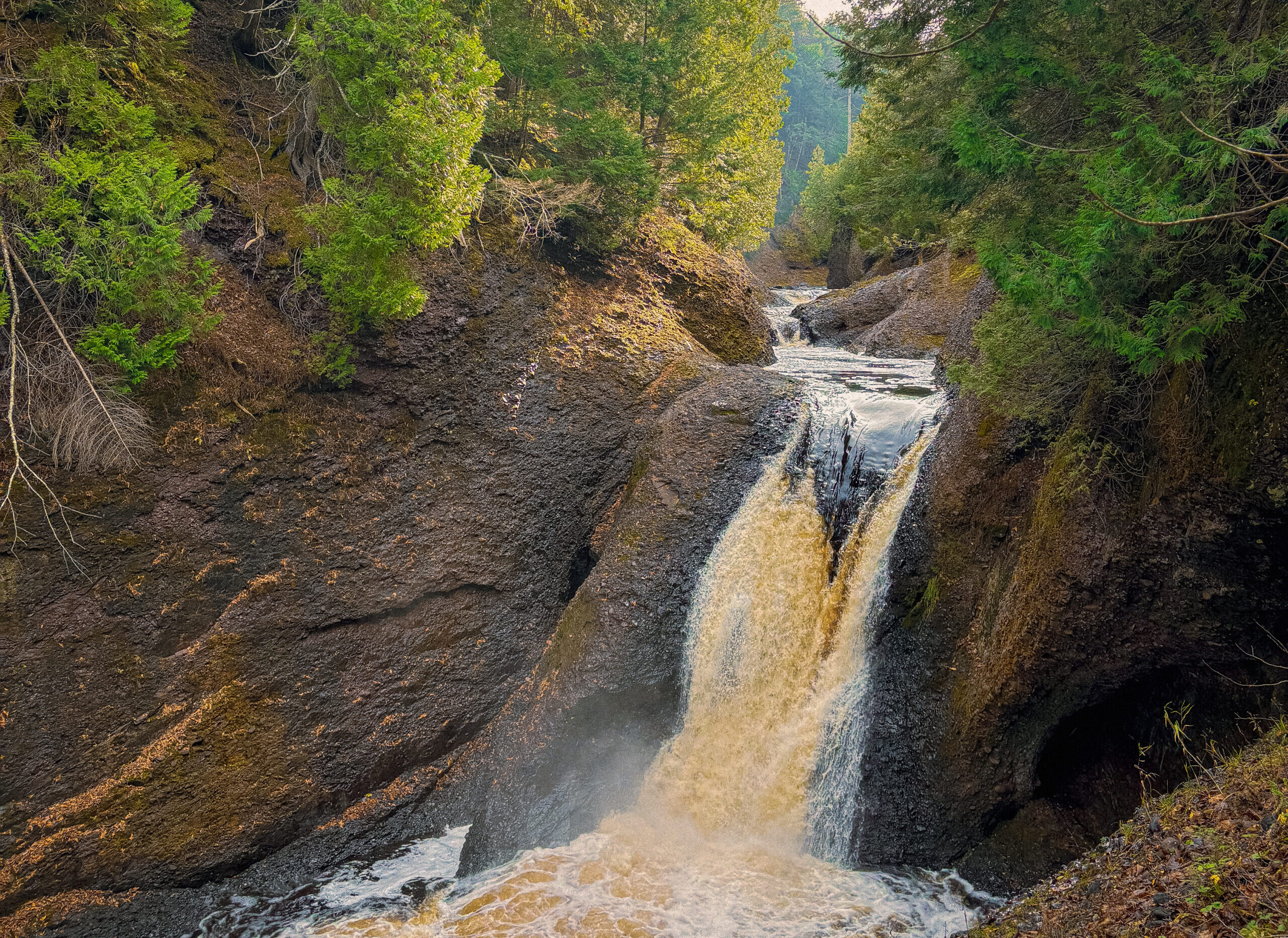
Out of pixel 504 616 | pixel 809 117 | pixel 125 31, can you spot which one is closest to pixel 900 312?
pixel 504 616

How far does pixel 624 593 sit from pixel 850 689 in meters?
2.85

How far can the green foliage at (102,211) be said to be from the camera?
20.2 ft

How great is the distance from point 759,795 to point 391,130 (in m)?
8.19

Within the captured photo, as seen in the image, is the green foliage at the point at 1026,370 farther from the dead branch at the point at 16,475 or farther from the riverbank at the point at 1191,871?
the dead branch at the point at 16,475

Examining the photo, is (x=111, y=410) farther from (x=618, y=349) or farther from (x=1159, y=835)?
(x=1159, y=835)

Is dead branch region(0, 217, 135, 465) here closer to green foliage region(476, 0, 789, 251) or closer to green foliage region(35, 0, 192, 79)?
green foliage region(35, 0, 192, 79)

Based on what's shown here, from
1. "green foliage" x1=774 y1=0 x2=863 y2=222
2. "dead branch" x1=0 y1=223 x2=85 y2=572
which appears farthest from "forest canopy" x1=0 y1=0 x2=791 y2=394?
"green foliage" x1=774 y1=0 x2=863 y2=222

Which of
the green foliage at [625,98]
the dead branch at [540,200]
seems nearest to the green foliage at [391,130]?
the green foliage at [625,98]

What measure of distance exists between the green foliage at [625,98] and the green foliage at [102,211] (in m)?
4.63

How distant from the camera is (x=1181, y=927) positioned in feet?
11.2

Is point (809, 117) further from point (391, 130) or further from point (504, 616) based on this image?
point (504, 616)

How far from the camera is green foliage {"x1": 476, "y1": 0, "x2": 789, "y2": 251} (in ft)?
32.9

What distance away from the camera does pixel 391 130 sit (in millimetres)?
6941

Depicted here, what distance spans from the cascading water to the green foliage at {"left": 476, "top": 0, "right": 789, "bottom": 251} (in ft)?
17.5
